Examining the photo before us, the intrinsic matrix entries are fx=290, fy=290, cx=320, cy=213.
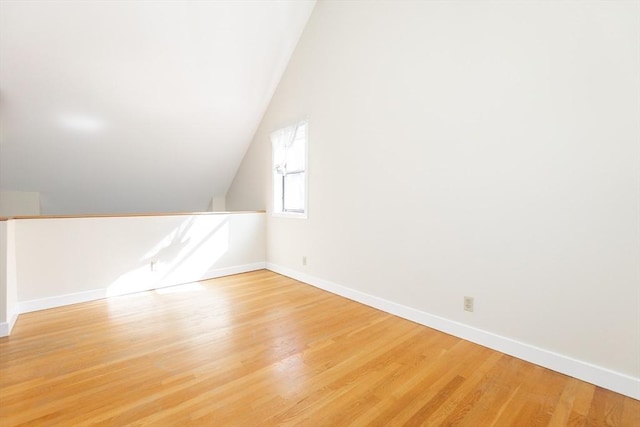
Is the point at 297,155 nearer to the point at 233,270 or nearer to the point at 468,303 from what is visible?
the point at 233,270

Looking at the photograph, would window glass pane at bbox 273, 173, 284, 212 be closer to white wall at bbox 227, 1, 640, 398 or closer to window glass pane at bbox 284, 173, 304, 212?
window glass pane at bbox 284, 173, 304, 212

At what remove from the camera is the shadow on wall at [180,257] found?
3406mm

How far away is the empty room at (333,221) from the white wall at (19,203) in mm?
51

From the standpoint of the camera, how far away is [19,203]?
405cm

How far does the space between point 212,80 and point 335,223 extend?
2477 mm

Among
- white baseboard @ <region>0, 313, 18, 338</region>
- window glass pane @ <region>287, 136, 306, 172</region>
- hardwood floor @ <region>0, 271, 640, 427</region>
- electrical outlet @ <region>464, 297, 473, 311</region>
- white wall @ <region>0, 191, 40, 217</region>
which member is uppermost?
window glass pane @ <region>287, 136, 306, 172</region>

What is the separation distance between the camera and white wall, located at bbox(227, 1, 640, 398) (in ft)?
5.45

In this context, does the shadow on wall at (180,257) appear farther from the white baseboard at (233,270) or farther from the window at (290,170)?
the window at (290,170)

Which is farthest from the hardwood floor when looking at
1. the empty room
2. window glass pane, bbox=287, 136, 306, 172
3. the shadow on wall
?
window glass pane, bbox=287, 136, 306, 172

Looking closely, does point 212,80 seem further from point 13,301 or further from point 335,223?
point 13,301

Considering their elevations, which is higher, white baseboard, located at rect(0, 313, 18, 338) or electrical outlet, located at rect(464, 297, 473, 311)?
electrical outlet, located at rect(464, 297, 473, 311)

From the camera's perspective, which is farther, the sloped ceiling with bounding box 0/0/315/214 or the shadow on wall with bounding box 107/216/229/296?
the shadow on wall with bounding box 107/216/229/296

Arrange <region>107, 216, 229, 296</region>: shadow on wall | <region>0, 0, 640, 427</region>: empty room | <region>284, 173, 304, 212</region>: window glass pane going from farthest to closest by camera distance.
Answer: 1. <region>284, 173, 304, 212</region>: window glass pane
2. <region>107, 216, 229, 296</region>: shadow on wall
3. <region>0, 0, 640, 427</region>: empty room

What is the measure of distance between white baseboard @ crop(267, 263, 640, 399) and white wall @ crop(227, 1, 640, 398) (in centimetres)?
1
